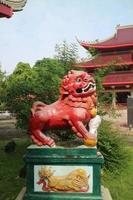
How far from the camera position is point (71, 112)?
4.67 m

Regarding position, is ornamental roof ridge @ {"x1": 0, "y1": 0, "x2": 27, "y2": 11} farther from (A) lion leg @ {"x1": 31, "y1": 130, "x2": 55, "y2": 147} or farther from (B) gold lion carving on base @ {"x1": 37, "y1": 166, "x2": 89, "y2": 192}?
(B) gold lion carving on base @ {"x1": 37, "y1": 166, "x2": 89, "y2": 192}

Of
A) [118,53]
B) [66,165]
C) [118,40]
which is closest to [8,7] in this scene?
[66,165]

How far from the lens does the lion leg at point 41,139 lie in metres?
4.69

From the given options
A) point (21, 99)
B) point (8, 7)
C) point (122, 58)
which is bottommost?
point (21, 99)

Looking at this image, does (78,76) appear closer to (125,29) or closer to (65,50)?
(65,50)

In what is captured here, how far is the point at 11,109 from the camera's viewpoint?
8.62 m

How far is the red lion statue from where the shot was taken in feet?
15.3

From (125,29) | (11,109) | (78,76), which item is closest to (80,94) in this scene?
(78,76)

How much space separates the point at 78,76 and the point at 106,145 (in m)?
2.49

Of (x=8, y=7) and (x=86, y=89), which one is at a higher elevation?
(x=8, y=7)

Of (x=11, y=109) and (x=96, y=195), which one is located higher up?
(x=11, y=109)

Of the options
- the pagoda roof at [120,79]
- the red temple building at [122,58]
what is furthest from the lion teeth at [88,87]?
the pagoda roof at [120,79]

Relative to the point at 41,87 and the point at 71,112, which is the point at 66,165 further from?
the point at 41,87

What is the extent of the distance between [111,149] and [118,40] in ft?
106
